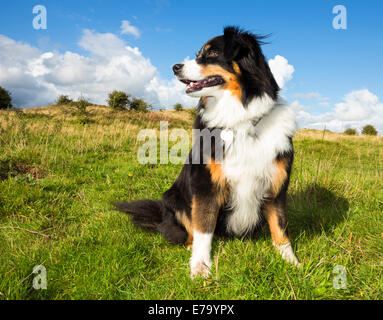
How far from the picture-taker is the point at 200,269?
7.95 feet

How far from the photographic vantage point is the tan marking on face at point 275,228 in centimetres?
258

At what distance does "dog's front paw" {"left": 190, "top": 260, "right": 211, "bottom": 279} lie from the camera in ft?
7.57

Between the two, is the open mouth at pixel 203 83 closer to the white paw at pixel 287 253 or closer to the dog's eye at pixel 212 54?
the dog's eye at pixel 212 54

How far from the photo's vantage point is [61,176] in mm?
5098

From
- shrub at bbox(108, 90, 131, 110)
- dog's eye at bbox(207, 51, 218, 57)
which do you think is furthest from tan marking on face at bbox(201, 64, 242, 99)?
shrub at bbox(108, 90, 131, 110)

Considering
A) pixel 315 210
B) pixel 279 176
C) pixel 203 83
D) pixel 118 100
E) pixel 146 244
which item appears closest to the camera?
pixel 279 176

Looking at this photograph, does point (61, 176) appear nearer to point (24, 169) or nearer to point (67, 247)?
point (24, 169)

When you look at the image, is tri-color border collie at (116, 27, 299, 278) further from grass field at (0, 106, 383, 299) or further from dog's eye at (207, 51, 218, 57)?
grass field at (0, 106, 383, 299)

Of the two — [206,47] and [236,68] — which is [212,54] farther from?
[236,68]

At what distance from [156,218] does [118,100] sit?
80.3ft

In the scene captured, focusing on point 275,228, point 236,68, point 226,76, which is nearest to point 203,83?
point 226,76

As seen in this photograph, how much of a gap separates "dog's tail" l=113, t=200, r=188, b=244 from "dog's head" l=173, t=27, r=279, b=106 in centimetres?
144

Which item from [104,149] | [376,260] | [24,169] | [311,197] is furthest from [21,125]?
[376,260]
